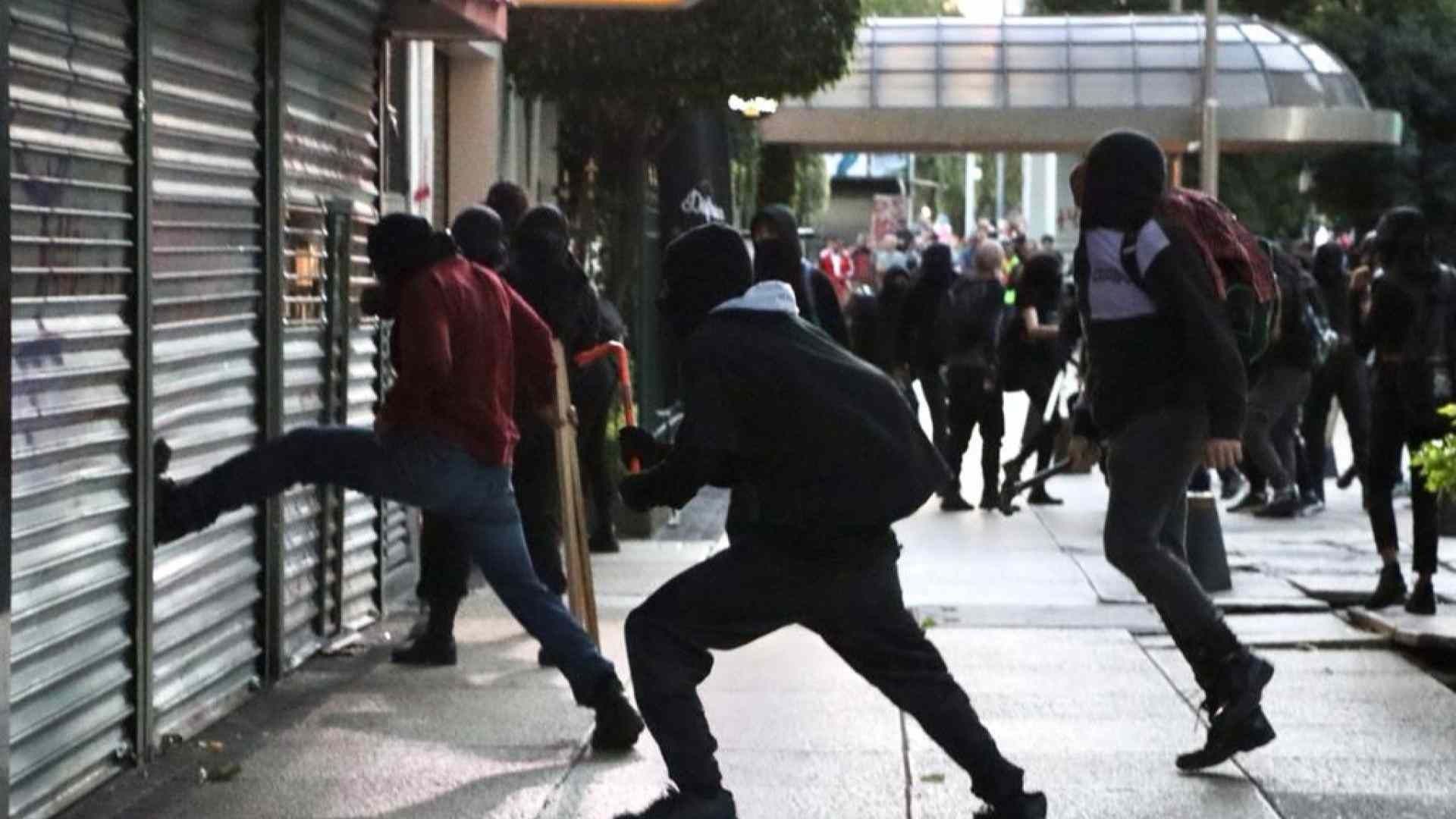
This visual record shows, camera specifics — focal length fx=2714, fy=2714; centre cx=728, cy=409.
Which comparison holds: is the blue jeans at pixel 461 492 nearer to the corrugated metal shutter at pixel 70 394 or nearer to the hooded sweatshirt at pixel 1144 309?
the corrugated metal shutter at pixel 70 394

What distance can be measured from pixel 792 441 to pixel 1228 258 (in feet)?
6.72

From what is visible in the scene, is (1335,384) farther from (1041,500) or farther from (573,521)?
(573,521)

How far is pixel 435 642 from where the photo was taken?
9562 millimetres

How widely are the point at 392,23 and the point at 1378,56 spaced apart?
33.6m

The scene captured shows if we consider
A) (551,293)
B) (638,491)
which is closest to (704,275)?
(638,491)

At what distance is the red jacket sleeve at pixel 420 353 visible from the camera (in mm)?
7996

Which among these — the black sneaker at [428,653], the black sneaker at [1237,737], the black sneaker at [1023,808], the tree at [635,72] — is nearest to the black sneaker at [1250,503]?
the tree at [635,72]

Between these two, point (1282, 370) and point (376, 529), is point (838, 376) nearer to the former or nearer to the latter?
point (376, 529)

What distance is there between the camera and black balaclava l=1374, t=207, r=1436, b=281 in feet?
36.8

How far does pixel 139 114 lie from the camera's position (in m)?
7.29

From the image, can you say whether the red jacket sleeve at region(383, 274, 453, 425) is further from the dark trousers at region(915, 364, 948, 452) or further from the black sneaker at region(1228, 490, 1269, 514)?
the black sneaker at region(1228, 490, 1269, 514)

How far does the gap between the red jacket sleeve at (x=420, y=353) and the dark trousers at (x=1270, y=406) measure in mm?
8280

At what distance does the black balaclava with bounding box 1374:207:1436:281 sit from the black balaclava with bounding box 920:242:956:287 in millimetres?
6068

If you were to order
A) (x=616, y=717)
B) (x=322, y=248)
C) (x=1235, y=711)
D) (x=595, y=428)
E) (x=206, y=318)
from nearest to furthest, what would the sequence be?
(x=1235, y=711) < (x=616, y=717) < (x=206, y=318) < (x=322, y=248) < (x=595, y=428)
